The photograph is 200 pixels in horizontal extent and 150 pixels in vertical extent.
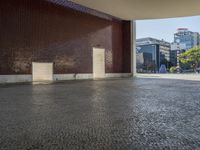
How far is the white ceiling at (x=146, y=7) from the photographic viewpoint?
1245cm

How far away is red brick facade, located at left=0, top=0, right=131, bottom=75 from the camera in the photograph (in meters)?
10.7

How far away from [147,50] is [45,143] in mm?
42671

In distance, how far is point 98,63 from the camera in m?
15.4

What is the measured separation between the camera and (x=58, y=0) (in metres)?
12.7

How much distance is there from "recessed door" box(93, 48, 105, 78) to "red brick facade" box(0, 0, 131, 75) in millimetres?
365

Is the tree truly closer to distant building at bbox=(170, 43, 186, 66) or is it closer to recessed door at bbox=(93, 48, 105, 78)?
distant building at bbox=(170, 43, 186, 66)

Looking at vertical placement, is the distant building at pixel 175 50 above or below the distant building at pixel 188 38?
below

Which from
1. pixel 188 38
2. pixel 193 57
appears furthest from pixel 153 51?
pixel 193 57

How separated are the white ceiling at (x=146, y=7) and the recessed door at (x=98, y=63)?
2.44 meters

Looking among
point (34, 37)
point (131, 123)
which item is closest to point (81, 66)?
point (34, 37)

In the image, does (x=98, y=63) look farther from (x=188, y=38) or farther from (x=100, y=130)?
(x=188, y=38)

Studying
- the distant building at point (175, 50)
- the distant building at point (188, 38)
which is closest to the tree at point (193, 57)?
the distant building at point (175, 50)

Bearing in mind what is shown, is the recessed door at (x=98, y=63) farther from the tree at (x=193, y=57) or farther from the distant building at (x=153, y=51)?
the distant building at (x=153, y=51)

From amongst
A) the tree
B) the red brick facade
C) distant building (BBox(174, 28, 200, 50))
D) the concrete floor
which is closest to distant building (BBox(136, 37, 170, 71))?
distant building (BBox(174, 28, 200, 50))
